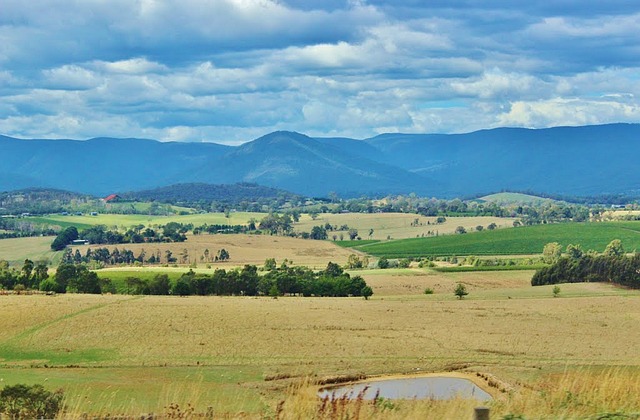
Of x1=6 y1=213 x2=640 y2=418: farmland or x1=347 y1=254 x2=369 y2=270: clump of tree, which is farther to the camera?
x1=347 y1=254 x2=369 y2=270: clump of tree

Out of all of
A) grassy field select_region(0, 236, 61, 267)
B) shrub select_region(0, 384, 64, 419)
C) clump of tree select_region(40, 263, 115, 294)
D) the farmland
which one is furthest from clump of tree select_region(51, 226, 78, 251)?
shrub select_region(0, 384, 64, 419)

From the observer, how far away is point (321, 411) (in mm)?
12148

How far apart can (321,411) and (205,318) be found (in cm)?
5581

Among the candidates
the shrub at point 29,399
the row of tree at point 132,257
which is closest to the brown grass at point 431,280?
the row of tree at point 132,257

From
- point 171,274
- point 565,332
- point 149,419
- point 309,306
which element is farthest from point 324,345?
point 171,274

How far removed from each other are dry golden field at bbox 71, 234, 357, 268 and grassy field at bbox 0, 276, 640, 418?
53.0 m

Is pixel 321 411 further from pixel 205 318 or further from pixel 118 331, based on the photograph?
pixel 205 318

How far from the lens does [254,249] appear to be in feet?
523

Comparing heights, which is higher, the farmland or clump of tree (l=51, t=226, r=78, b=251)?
clump of tree (l=51, t=226, r=78, b=251)

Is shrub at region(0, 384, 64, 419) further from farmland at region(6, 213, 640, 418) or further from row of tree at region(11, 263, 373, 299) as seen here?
row of tree at region(11, 263, 373, 299)

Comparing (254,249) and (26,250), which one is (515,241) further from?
(26,250)

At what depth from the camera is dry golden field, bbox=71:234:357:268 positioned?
14288 centimetres

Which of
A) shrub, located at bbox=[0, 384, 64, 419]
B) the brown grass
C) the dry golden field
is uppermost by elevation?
shrub, located at bbox=[0, 384, 64, 419]

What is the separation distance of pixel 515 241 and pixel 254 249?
46.1 m
